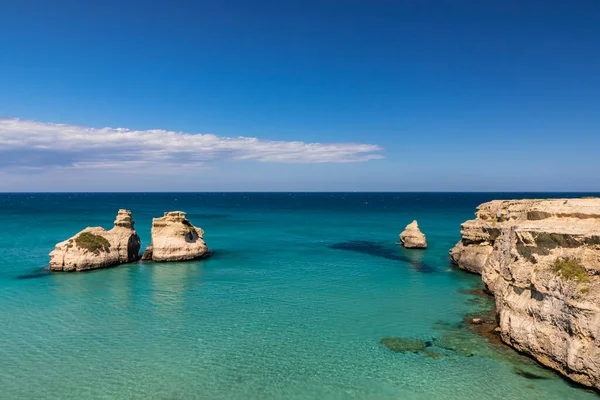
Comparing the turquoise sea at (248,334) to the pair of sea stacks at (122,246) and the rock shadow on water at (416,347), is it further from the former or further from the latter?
the pair of sea stacks at (122,246)

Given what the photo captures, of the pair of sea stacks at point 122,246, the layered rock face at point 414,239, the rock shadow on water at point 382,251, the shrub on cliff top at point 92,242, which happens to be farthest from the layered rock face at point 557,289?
the shrub on cliff top at point 92,242

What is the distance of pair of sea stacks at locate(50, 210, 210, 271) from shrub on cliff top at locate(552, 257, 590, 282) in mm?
42575

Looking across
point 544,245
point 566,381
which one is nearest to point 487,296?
point 544,245

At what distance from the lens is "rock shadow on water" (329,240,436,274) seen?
49.8m

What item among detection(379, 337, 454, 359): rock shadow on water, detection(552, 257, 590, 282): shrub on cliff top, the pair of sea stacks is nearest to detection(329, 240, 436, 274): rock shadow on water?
detection(379, 337, 454, 359): rock shadow on water

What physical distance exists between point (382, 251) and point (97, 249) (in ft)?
130

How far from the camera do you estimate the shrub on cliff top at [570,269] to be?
19.6 meters

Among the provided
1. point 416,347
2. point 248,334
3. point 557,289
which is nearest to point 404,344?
point 416,347

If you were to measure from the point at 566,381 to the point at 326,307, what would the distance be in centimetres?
1692

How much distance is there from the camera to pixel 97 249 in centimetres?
4709

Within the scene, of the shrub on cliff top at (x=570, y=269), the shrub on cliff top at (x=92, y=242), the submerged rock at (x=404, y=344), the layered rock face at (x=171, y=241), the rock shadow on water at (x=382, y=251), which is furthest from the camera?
the layered rock face at (x=171, y=241)

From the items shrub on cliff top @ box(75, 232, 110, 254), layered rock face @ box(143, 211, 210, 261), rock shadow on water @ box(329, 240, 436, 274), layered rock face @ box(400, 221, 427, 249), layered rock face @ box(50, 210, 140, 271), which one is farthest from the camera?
layered rock face @ box(400, 221, 427, 249)

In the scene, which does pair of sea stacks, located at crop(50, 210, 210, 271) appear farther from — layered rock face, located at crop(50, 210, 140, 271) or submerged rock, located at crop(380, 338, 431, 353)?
submerged rock, located at crop(380, 338, 431, 353)

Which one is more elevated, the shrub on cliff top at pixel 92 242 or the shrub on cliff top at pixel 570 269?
the shrub on cliff top at pixel 570 269
